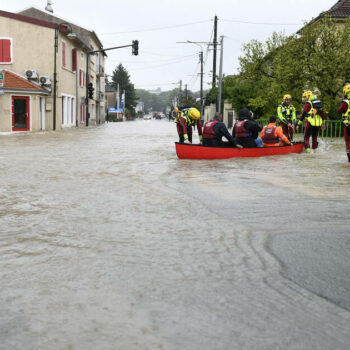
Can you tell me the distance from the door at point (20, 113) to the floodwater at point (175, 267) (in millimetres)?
22081

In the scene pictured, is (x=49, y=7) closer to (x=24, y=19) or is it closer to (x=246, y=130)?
(x=24, y=19)

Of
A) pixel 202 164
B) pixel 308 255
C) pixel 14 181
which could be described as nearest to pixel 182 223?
pixel 308 255

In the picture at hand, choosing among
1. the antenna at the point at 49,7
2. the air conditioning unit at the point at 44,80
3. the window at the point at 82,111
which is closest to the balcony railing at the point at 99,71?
the antenna at the point at 49,7

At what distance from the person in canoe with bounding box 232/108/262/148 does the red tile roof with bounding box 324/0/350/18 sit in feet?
94.3

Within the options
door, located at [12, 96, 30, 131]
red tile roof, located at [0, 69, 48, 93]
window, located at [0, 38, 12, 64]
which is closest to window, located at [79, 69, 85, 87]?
window, located at [0, 38, 12, 64]

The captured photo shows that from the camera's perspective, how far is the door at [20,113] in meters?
29.3

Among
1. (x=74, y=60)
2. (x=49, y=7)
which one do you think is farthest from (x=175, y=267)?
(x=49, y=7)

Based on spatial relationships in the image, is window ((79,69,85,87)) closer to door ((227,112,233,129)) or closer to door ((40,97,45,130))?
door ((40,97,45,130))

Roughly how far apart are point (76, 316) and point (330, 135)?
2561cm

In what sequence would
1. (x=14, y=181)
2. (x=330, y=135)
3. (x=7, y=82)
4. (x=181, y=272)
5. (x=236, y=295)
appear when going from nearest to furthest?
(x=236, y=295) < (x=181, y=272) < (x=14, y=181) < (x=330, y=135) < (x=7, y=82)

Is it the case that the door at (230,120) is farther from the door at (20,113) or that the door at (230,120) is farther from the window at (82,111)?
the door at (20,113)

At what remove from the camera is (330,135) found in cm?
2708

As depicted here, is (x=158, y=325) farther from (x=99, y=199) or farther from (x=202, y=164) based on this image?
(x=202, y=164)

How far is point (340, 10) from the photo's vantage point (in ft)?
130
